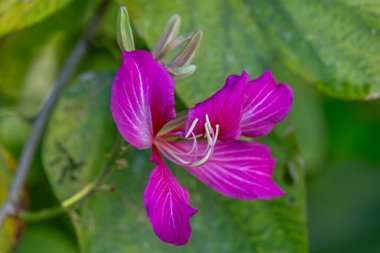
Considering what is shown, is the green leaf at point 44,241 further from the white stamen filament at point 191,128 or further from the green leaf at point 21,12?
the white stamen filament at point 191,128

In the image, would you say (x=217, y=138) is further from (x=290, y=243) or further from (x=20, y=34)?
(x=20, y=34)

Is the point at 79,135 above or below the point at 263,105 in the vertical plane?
below

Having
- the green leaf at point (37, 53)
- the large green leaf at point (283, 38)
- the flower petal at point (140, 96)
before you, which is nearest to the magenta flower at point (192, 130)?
the flower petal at point (140, 96)

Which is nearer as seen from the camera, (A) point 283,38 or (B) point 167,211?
(B) point 167,211

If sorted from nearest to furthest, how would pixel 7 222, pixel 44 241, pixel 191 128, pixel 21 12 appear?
pixel 191 128
pixel 21 12
pixel 7 222
pixel 44 241

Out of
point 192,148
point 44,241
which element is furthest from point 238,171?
point 44,241

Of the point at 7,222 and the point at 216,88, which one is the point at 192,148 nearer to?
the point at 216,88
